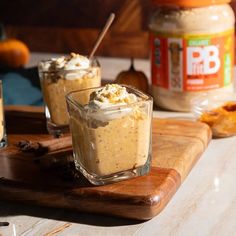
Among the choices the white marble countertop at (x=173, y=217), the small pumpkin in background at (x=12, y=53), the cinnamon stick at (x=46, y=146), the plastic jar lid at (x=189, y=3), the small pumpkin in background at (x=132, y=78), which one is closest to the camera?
the white marble countertop at (x=173, y=217)

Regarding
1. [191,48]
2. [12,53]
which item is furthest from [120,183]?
[12,53]

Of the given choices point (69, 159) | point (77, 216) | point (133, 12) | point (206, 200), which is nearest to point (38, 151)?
point (69, 159)

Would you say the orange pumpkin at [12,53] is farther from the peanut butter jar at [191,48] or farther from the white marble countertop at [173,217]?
the white marble countertop at [173,217]

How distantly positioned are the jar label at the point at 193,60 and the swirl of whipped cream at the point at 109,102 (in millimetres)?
314

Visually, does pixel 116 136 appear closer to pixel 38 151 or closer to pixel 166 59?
pixel 38 151

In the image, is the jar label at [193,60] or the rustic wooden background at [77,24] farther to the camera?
the rustic wooden background at [77,24]

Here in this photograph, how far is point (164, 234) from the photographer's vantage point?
783mm

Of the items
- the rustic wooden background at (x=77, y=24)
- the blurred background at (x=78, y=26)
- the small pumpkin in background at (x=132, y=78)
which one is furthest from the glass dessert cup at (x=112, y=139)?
the rustic wooden background at (x=77, y=24)

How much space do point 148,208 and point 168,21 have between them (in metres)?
0.50

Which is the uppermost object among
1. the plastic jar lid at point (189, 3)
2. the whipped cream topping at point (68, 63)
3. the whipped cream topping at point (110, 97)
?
the plastic jar lid at point (189, 3)

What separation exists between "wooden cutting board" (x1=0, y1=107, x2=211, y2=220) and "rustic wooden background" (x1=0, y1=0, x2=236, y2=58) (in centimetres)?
79

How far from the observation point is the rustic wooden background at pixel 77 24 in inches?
72.3

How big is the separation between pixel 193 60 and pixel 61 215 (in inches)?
19.0

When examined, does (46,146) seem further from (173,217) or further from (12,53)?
(12,53)
